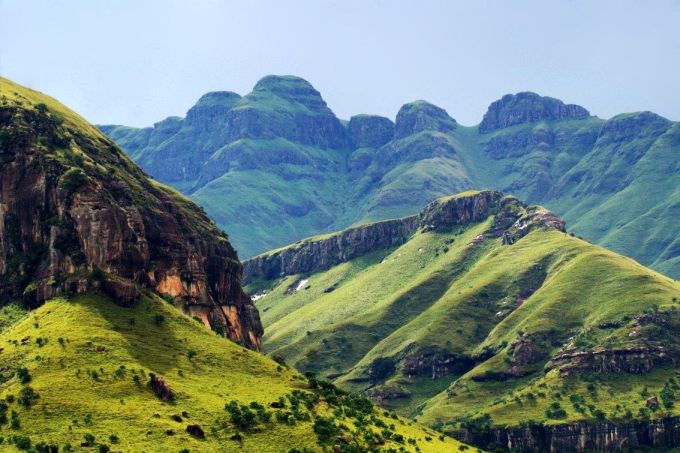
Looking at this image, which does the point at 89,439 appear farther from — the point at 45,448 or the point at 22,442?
the point at 22,442

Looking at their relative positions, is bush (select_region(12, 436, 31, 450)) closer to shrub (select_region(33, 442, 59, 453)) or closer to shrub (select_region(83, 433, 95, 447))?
shrub (select_region(33, 442, 59, 453))

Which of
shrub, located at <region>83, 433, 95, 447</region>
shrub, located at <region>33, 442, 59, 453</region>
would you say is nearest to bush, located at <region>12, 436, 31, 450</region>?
shrub, located at <region>33, 442, 59, 453</region>

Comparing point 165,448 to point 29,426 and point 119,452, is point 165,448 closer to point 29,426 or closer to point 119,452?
point 119,452

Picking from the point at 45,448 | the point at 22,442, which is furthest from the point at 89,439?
the point at 22,442

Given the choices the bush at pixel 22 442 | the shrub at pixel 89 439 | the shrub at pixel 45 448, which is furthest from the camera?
the shrub at pixel 89 439

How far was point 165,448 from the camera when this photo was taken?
199 metres

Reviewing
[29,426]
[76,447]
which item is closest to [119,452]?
[76,447]

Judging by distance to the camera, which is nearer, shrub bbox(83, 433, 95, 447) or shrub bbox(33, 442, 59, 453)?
shrub bbox(33, 442, 59, 453)

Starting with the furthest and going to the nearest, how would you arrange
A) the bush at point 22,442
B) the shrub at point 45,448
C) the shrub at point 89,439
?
1. the shrub at point 89,439
2. the shrub at point 45,448
3. the bush at point 22,442

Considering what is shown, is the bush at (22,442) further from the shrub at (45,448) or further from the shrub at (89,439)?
the shrub at (89,439)

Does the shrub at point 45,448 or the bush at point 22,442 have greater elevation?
the bush at point 22,442

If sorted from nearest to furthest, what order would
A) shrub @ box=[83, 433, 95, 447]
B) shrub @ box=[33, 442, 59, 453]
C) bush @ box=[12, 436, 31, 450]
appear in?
1. bush @ box=[12, 436, 31, 450]
2. shrub @ box=[33, 442, 59, 453]
3. shrub @ box=[83, 433, 95, 447]

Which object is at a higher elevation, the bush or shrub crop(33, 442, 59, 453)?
the bush

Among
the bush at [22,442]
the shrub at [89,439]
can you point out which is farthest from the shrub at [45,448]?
the shrub at [89,439]
